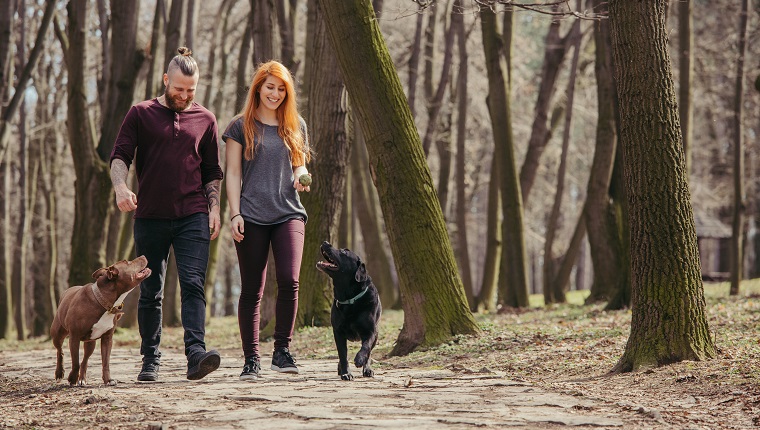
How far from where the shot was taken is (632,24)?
7.59 metres

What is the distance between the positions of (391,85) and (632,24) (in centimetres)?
252

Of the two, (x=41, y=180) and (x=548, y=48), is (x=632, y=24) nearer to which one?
(x=548, y=48)

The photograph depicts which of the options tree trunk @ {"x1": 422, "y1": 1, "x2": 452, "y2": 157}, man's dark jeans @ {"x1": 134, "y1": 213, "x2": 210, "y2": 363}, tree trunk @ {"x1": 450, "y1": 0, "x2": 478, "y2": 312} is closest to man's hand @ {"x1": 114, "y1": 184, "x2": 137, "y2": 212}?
man's dark jeans @ {"x1": 134, "y1": 213, "x2": 210, "y2": 363}

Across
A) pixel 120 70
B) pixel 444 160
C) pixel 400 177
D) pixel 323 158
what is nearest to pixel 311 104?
pixel 323 158

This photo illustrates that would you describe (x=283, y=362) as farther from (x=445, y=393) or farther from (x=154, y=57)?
(x=154, y=57)

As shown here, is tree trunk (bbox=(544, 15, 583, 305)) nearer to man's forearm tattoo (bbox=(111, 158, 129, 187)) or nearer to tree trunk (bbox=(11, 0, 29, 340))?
tree trunk (bbox=(11, 0, 29, 340))

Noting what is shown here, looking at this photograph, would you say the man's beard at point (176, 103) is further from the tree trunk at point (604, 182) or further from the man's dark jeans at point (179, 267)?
the tree trunk at point (604, 182)

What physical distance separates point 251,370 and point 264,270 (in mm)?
777

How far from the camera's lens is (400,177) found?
899 centimetres

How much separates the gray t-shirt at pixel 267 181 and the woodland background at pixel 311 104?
155cm

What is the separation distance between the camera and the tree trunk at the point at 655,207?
7.32 meters

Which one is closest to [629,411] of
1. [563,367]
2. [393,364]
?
[563,367]

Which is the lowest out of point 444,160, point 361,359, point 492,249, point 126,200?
point 361,359

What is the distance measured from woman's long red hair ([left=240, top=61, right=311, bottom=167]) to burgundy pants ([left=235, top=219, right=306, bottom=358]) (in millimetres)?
554
